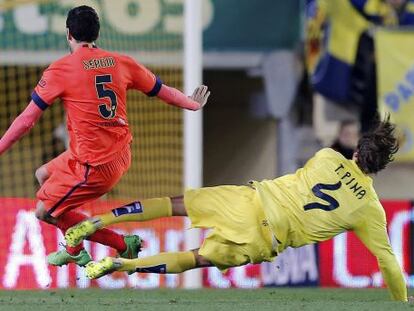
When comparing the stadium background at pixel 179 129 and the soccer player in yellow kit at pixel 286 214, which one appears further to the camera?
the stadium background at pixel 179 129

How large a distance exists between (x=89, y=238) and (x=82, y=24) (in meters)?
1.56

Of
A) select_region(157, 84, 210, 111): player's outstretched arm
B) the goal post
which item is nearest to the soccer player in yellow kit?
select_region(157, 84, 210, 111): player's outstretched arm

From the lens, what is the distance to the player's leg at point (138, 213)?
9.65 metres

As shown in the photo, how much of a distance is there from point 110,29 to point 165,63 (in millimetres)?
815

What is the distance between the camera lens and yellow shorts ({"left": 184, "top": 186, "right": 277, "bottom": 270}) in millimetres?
9617

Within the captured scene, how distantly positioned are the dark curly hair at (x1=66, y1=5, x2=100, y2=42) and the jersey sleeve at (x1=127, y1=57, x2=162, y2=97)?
1.24ft

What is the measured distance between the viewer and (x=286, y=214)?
960 cm

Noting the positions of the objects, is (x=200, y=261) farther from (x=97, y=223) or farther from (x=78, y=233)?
(x=78, y=233)

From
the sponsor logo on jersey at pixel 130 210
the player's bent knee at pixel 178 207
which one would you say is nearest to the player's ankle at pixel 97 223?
the sponsor logo on jersey at pixel 130 210

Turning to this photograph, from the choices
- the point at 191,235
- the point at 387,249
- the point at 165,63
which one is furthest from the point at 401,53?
the point at 387,249

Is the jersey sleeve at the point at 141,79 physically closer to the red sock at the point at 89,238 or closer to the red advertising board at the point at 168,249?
the red sock at the point at 89,238

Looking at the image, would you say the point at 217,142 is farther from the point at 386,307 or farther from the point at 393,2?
the point at 386,307

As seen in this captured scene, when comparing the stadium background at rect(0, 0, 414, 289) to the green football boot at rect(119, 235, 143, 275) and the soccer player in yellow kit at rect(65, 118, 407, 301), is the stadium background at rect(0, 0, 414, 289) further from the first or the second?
the soccer player in yellow kit at rect(65, 118, 407, 301)

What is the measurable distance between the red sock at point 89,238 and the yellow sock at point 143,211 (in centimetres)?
21
